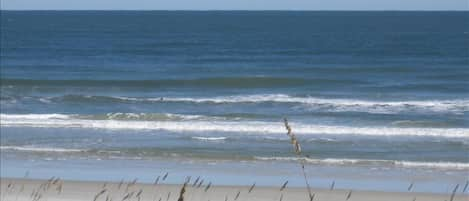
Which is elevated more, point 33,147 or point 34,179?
point 33,147

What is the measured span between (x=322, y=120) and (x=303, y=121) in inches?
13.8

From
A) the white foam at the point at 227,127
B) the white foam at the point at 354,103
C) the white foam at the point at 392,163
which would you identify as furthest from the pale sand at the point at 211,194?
the white foam at the point at 354,103

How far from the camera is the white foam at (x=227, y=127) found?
53.3 feet

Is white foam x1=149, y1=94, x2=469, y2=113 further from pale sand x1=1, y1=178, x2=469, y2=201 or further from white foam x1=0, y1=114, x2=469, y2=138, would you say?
pale sand x1=1, y1=178, x2=469, y2=201

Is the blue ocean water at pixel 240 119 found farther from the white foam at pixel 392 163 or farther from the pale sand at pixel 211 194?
the pale sand at pixel 211 194

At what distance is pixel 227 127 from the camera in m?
17.1

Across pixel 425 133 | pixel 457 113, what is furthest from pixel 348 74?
pixel 425 133

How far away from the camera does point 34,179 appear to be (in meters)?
11.4

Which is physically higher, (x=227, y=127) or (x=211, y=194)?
Result: (x=227, y=127)

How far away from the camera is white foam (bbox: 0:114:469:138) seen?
16.2 metres

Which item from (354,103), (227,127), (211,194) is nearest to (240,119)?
(227,127)

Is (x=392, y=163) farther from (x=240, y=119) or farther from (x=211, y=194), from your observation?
(x=240, y=119)

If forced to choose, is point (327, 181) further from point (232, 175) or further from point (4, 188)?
point (4, 188)

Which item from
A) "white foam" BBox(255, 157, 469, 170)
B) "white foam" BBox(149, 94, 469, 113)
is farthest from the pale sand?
"white foam" BBox(149, 94, 469, 113)
